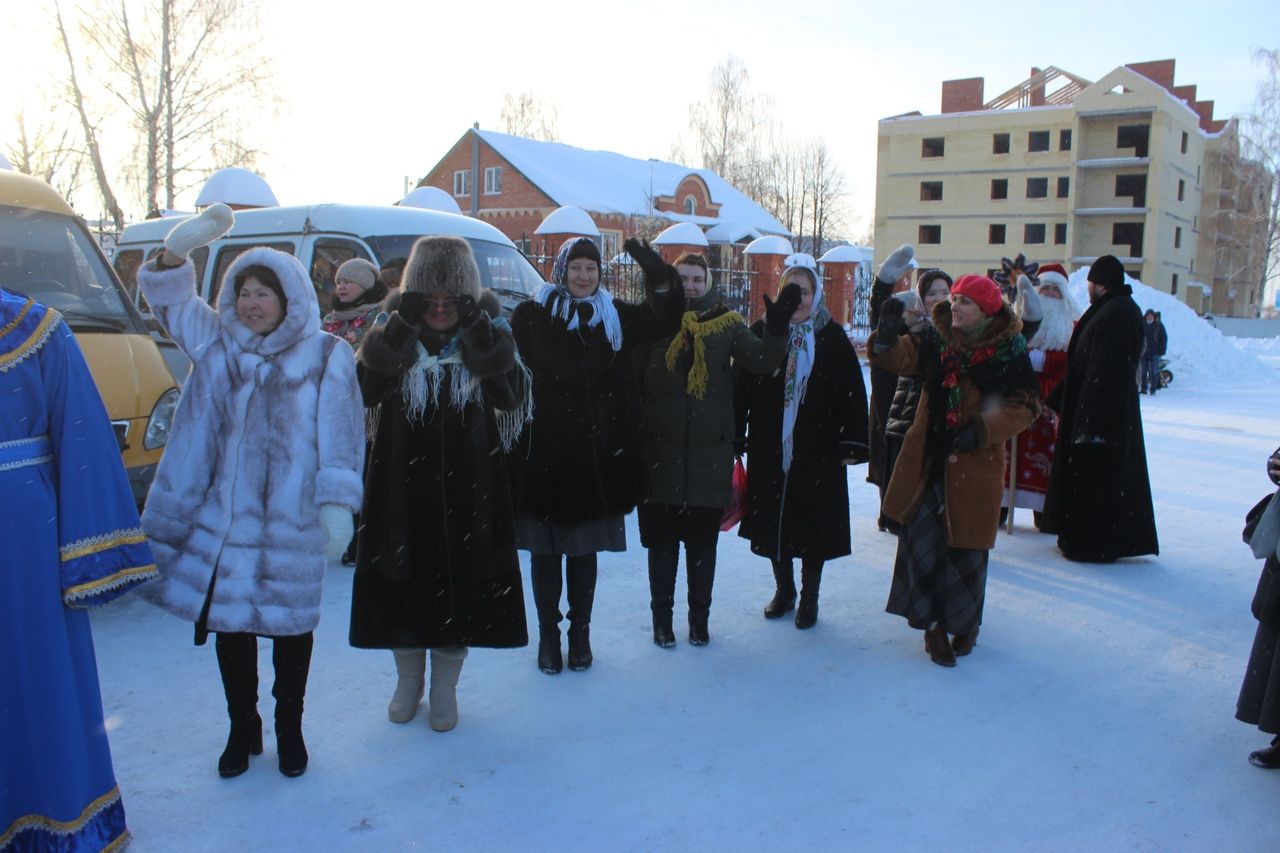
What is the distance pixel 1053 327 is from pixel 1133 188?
156 feet

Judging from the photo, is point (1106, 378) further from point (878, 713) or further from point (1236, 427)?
point (1236, 427)

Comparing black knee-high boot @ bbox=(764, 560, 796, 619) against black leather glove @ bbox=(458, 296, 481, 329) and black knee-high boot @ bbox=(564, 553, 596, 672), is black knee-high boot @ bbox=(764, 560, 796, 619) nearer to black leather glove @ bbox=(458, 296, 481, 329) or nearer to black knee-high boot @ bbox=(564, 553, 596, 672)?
black knee-high boot @ bbox=(564, 553, 596, 672)

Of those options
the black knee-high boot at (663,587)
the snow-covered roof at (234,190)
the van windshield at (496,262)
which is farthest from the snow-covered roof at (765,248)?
the black knee-high boot at (663,587)

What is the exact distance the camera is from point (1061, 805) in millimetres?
3160

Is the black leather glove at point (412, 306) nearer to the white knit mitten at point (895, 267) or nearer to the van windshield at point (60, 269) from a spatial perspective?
the white knit mitten at point (895, 267)

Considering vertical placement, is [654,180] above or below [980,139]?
below

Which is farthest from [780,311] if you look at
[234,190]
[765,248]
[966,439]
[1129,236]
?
[1129,236]

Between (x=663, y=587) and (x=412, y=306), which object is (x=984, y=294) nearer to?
(x=663, y=587)

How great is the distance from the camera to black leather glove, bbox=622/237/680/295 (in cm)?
420

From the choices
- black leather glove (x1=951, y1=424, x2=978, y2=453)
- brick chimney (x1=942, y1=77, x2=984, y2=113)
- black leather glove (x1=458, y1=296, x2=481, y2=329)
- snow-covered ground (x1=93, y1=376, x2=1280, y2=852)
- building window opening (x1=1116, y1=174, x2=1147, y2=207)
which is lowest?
snow-covered ground (x1=93, y1=376, x2=1280, y2=852)

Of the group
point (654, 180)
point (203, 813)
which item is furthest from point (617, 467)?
point (654, 180)

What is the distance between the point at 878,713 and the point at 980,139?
50.7m

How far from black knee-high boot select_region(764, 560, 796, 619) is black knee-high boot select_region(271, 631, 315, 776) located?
8.34 feet

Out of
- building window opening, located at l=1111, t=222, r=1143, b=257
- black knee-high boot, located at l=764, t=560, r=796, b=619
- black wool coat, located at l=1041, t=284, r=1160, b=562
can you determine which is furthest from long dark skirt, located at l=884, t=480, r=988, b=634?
building window opening, located at l=1111, t=222, r=1143, b=257
